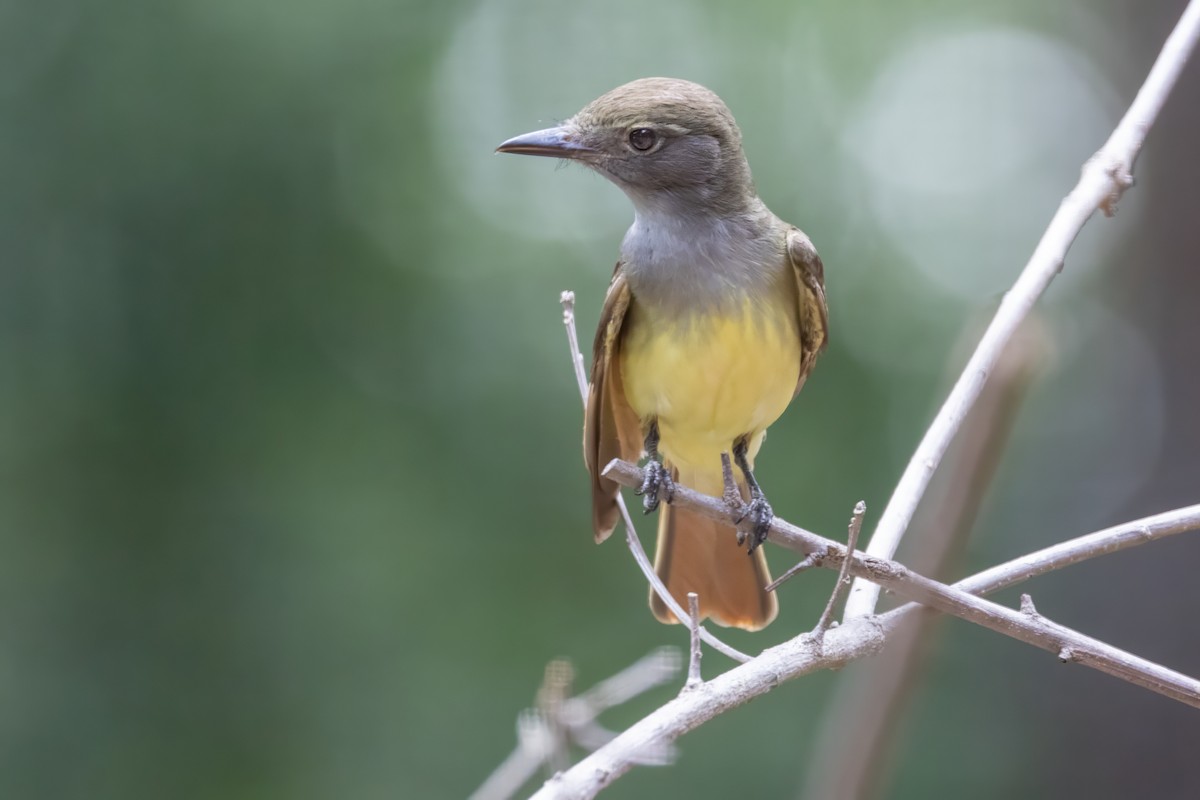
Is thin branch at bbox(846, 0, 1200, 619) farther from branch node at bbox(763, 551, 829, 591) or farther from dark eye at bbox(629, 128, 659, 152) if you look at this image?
dark eye at bbox(629, 128, 659, 152)

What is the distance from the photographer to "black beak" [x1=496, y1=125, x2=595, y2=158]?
3.75 metres

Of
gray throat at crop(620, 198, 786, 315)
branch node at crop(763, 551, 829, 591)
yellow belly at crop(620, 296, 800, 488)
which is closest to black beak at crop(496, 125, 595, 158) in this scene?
gray throat at crop(620, 198, 786, 315)

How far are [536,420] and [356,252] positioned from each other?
156 cm

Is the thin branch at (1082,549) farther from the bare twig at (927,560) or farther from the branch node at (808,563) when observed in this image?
the bare twig at (927,560)

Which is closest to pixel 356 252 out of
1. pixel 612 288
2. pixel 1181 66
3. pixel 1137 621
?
pixel 612 288

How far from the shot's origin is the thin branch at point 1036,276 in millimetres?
2730

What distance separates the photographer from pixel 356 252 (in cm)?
809

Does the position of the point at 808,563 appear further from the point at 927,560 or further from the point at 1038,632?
the point at 927,560

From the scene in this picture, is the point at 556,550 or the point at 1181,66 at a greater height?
the point at 1181,66

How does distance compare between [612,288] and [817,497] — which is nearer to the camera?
[612,288]

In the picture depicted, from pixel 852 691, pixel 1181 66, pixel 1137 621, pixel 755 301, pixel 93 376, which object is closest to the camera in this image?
pixel 852 691

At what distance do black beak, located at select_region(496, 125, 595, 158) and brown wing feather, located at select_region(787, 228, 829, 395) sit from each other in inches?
28.5

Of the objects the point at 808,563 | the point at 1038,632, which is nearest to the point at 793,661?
the point at 808,563

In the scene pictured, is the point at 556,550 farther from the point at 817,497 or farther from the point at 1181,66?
the point at 1181,66
